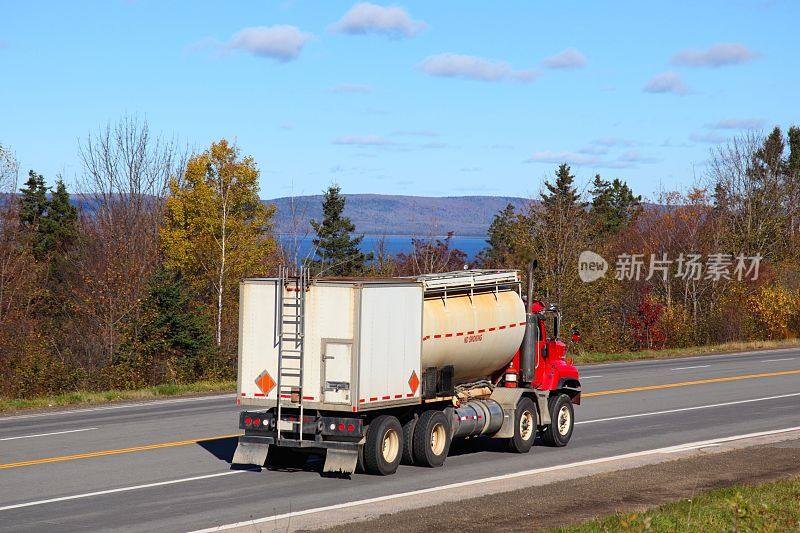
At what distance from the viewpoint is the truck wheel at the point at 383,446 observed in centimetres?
1627

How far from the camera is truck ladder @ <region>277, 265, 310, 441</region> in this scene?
1599 cm

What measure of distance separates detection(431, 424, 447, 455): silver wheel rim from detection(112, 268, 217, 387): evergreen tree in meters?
19.6

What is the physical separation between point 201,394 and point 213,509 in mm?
16731

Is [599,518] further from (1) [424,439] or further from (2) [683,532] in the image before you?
(1) [424,439]

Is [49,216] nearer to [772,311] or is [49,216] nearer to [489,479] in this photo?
[772,311]

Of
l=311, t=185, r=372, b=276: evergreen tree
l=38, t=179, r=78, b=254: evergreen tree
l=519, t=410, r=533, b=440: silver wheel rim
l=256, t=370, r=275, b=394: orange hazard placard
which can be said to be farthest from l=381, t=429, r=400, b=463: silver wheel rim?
l=311, t=185, r=372, b=276: evergreen tree

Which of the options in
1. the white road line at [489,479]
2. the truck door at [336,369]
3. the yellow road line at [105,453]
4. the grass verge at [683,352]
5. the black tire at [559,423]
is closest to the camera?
the white road line at [489,479]

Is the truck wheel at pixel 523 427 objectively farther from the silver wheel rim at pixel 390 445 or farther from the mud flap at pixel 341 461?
the mud flap at pixel 341 461

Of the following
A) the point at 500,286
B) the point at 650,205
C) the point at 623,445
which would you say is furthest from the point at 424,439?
the point at 650,205

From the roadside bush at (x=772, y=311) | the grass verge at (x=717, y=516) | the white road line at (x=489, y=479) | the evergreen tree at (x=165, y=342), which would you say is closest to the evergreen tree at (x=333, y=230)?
the roadside bush at (x=772, y=311)

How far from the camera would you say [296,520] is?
1309cm

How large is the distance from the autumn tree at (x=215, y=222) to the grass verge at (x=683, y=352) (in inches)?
1069

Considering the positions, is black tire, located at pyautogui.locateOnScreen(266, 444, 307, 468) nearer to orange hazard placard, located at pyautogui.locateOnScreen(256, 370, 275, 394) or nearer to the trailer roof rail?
orange hazard placard, located at pyautogui.locateOnScreen(256, 370, 275, 394)

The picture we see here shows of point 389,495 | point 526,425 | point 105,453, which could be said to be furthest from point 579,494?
point 105,453
